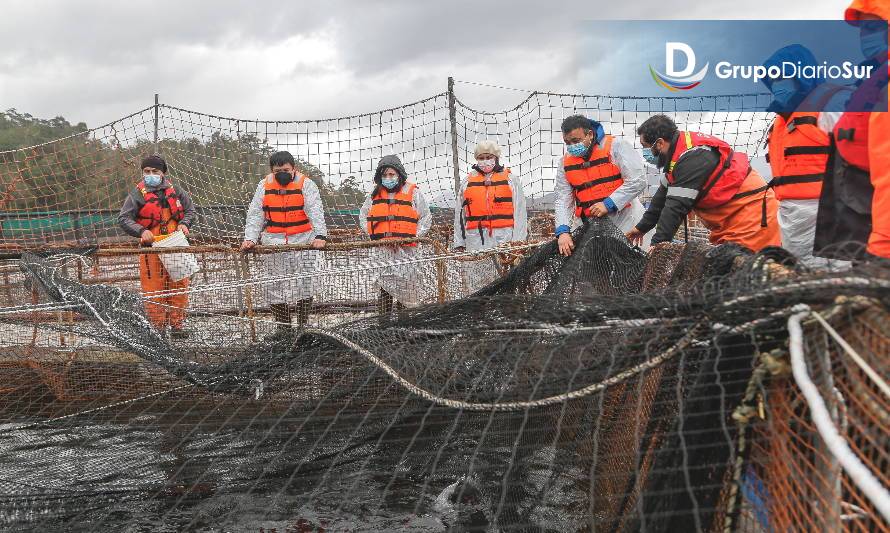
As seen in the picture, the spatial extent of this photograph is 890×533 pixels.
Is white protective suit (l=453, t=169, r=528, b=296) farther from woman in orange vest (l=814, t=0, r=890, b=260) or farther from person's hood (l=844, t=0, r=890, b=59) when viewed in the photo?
person's hood (l=844, t=0, r=890, b=59)

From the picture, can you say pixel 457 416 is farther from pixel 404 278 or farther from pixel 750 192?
pixel 404 278

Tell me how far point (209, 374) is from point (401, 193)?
12.6 feet

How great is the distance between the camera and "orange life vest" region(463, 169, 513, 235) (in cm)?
659

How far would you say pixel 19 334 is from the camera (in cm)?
489

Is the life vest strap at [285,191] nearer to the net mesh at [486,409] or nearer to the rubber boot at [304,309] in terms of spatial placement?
the rubber boot at [304,309]

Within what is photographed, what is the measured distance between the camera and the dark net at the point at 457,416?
1740 mm

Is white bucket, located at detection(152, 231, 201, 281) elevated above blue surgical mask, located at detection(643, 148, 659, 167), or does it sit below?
below

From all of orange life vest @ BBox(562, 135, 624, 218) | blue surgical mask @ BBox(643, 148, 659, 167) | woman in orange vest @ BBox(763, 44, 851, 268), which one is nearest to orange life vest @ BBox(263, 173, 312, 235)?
orange life vest @ BBox(562, 135, 624, 218)

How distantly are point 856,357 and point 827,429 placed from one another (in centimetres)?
16

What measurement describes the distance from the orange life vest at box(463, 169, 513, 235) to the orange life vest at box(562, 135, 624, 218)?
962 mm

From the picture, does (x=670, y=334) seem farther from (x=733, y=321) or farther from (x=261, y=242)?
(x=261, y=242)

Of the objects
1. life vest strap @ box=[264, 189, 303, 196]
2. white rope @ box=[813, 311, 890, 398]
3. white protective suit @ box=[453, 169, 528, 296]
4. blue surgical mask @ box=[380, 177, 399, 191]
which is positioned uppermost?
blue surgical mask @ box=[380, 177, 399, 191]

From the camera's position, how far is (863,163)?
276cm

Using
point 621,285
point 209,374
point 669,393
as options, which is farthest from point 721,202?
point 209,374
